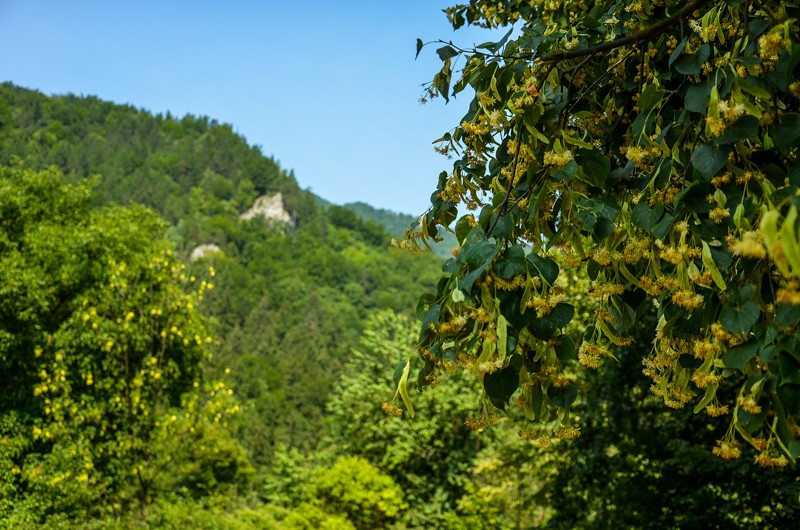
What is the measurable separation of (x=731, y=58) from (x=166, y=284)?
47.4 ft

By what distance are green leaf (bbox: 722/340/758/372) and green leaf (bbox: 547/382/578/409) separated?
16.2 inches

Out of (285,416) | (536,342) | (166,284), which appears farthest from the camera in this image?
(285,416)

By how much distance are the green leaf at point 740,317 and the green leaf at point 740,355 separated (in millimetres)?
72

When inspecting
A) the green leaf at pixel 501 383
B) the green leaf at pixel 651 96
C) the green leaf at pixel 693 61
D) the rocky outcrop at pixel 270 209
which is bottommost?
the green leaf at pixel 501 383

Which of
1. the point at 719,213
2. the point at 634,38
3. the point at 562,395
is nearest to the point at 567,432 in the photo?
the point at 562,395

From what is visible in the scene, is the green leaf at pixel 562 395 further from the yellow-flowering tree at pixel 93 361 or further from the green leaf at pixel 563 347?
the yellow-flowering tree at pixel 93 361

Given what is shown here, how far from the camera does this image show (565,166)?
175 centimetres

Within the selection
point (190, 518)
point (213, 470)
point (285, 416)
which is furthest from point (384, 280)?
point (190, 518)

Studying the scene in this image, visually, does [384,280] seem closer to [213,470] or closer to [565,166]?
[213,470]

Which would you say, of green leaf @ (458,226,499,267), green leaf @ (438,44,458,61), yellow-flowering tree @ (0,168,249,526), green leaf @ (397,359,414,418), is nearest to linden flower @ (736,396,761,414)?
green leaf @ (458,226,499,267)

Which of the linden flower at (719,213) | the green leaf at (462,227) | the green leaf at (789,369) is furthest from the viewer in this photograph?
the green leaf at (462,227)

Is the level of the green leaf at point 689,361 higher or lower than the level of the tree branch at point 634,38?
lower

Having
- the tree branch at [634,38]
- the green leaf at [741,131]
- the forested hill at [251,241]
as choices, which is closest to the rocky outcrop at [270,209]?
the forested hill at [251,241]

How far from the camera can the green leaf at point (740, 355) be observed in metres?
1.45
